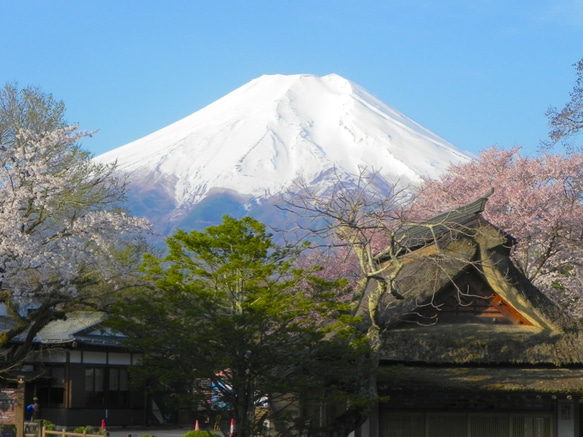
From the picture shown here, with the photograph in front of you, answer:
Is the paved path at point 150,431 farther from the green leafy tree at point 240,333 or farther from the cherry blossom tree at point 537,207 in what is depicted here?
the green leafy tree at point 240,333

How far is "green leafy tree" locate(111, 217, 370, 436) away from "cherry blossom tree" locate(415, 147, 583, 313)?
11.4 meters

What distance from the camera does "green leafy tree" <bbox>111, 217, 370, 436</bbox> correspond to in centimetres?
1619

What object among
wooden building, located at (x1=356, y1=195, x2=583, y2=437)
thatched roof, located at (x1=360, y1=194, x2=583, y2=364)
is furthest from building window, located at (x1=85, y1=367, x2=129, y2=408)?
wooden building, located at (x1=356, y1=195, x2=583, y2=437)

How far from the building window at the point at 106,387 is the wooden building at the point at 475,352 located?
50.3ft

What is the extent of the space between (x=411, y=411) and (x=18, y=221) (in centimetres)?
858

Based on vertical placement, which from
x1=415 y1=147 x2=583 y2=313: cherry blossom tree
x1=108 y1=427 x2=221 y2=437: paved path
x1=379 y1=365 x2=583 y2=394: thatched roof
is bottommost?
x1=108 y1=427 x2=221 y2=437: paved path

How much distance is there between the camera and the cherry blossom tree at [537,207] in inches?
1120

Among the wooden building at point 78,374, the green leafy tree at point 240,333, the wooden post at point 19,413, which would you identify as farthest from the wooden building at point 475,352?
the wooden building at point 78,374

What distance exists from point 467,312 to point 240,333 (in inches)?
251

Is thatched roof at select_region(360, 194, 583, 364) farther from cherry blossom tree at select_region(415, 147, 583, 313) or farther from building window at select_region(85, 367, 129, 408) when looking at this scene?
building window at select_region(85, 367, 129, 408)

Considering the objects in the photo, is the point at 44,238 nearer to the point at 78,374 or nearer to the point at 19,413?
the point at 19,413

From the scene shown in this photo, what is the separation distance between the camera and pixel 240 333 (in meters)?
16.0

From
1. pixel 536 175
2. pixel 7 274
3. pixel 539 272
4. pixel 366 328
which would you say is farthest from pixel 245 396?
pixel 536 175

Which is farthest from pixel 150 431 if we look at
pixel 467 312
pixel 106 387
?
pixel 467 312
